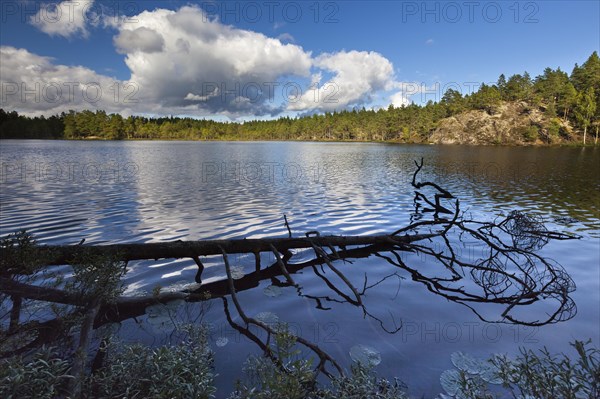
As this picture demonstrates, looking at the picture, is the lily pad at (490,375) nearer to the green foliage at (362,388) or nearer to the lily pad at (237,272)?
the green foliage at (362,388)

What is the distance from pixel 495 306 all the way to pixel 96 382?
895 centimetres

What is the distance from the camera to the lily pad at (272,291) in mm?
8633

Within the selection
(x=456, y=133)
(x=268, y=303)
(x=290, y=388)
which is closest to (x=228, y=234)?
(x=268, y=303)

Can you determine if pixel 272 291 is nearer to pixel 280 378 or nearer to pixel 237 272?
pixel 237 272

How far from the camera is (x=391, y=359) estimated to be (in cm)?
586

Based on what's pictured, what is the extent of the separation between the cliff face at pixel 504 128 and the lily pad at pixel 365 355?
164 meters

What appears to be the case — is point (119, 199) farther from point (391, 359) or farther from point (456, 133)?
point (456, 133)

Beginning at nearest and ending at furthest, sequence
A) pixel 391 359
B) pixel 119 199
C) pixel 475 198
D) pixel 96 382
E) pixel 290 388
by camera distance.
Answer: pixel 290 388 → pixel 96 382 → pixel 391 359 → pixel 119 199 → pixel 475 198

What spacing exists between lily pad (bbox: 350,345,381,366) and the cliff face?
164m

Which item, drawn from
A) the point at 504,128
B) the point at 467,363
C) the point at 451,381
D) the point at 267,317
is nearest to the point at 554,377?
the point at 451,381

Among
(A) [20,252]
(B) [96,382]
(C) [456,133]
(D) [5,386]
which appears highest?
(C) [456,133]

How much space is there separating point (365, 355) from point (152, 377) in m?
3.81

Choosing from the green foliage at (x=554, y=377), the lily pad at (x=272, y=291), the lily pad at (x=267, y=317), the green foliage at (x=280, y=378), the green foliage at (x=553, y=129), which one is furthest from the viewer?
the green foliage at (x=553, y=129)

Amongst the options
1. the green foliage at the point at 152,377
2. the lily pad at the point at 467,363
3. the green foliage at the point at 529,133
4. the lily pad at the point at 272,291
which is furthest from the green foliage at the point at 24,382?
the green foliage at the point at 529,133
